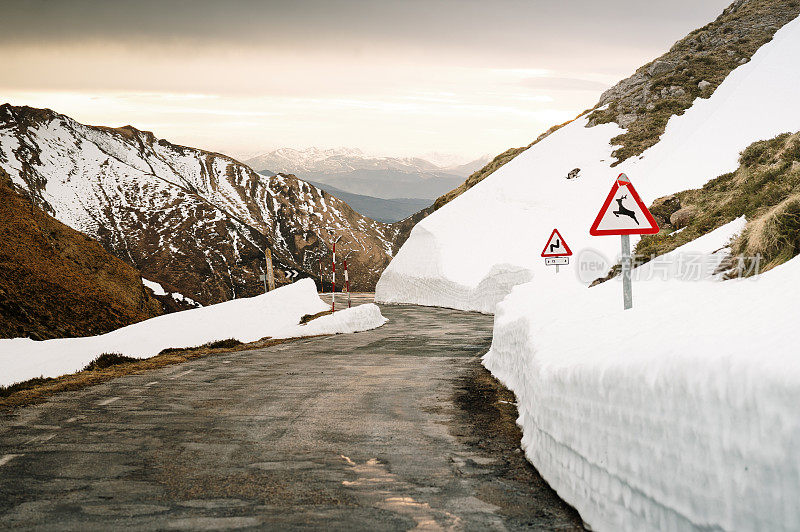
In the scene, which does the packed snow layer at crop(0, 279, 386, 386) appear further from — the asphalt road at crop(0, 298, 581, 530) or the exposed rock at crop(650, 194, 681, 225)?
the exposed rock at crop(650, 194, 681, 225)

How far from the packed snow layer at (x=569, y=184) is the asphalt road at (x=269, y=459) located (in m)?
26.4

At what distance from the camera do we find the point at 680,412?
4.20m

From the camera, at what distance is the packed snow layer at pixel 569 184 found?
38.7 m

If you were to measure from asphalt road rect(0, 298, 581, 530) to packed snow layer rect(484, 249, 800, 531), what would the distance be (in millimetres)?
519

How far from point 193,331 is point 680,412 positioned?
18126mm

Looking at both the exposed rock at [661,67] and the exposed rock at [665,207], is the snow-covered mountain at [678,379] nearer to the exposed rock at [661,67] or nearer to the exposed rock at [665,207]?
the exposed rock at [665,207]

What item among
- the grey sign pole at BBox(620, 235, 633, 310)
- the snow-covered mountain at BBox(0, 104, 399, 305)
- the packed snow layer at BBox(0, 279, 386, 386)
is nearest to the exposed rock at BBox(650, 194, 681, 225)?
the packed snow layer at BBox(0, 279, 386, 386)

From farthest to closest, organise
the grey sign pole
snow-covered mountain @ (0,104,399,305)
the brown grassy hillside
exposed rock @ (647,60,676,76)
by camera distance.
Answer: snow-covered mountain @ (0,104,399,305), exposed rock @ (647,60,676,76), the brown grassy hillside, the grey sign pole

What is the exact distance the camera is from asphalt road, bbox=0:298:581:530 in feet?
17.6

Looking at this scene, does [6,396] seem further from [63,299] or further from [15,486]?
[63,299]

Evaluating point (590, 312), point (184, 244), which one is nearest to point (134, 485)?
point (590, 312)

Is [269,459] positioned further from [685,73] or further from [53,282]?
[685,73]

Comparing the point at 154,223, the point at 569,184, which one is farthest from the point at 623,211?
the point at 154,223

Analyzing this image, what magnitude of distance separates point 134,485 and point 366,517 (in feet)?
6.75
